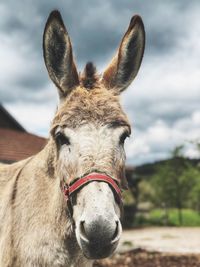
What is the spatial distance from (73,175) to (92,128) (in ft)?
1.26

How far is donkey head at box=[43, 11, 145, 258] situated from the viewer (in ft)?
8.06

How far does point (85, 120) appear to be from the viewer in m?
2.94

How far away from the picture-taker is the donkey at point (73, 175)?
254 cm

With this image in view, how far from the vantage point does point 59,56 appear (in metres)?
3.33

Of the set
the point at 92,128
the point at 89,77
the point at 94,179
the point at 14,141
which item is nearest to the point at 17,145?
the point at 14,141

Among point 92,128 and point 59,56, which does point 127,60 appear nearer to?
point 59,56

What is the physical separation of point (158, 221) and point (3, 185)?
86.9ft

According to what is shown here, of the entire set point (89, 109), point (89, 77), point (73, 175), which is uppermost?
point (89, 77)

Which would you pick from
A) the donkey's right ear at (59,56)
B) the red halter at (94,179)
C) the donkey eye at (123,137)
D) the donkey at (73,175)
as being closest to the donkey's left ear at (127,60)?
the donkey at (73,175)

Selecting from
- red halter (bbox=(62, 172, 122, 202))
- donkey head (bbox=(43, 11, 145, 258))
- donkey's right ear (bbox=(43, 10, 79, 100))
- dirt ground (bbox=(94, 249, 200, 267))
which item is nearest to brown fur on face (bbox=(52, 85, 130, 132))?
donkey head (bbox=(43, 11, 145, 258))

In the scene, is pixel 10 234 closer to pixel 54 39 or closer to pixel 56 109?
pixel 56 109

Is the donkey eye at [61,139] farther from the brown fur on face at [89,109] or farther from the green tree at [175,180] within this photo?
the green tree at [175,180]

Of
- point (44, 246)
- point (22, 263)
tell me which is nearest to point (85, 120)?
point (44, 246)

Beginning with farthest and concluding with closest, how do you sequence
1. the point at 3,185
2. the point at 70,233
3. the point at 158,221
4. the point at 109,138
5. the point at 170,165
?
1. the point at 170,165
2. the point at 158,221
3. the point at 3,185
4. the point at 70,233
5. the point at 109,138
